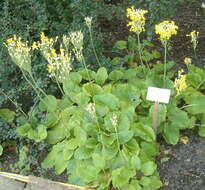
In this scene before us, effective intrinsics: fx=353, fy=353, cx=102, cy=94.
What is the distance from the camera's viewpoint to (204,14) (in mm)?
5199

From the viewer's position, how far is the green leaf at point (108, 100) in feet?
10.7

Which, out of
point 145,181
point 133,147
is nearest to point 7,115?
point 133,147

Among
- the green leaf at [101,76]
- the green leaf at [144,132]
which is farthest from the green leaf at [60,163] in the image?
the green leaf at [101,76]

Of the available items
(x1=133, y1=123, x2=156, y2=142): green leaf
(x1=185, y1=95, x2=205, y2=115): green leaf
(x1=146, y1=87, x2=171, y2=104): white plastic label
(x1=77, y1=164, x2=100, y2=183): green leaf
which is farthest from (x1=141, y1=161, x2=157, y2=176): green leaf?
(x1=185, y1=95, x2=205, y2=115): green leaf

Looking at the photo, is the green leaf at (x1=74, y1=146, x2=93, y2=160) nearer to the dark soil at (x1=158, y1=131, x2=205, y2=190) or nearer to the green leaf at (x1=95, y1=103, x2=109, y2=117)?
the green leaf at (x1=95, y1=103, x2=109, y2=117)

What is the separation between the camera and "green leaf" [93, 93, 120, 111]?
3248 millimetres

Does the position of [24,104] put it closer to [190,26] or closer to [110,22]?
[110,22]

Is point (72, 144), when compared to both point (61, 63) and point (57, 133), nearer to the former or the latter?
point (57, 133)

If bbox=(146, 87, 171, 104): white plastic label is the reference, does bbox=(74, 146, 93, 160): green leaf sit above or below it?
below

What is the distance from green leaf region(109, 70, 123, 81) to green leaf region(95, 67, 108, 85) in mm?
131

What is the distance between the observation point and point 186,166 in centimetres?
318

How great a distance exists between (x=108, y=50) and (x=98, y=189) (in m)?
2.22

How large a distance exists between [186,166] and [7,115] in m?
1.89

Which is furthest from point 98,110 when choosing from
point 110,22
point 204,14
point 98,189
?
point 204,14
